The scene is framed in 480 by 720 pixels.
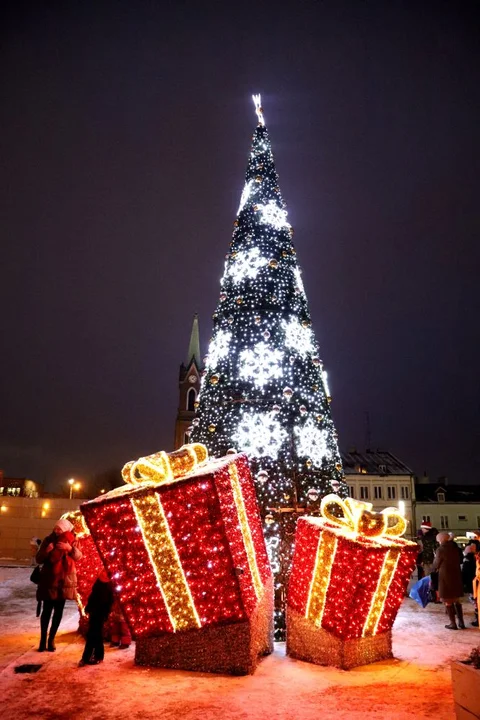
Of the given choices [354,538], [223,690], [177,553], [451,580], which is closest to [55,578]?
[177,553]

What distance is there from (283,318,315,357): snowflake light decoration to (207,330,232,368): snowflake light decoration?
1.05 metres

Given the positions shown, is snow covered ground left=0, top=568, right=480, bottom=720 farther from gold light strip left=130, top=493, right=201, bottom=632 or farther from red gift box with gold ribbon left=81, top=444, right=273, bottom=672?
gold light strip left=130, top=493, right=201, bottom=632

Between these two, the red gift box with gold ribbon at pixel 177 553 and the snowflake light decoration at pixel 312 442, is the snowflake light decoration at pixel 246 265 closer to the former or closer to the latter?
the snowflake light decoration at pixel 312 442

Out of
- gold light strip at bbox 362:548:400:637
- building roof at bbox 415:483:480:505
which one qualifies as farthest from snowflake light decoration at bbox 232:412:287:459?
building roof at bbox 415:483:480:505

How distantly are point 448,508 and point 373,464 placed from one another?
Answer: 29.4 feet

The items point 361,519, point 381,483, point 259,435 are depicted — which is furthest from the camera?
point 381,483

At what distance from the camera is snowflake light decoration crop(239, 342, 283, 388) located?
8078 millimetres

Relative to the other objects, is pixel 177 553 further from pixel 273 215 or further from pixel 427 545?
pixel 427 545

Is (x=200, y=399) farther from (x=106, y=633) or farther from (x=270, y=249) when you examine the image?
(x=106, y=633)

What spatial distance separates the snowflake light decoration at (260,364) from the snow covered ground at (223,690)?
13.3 feet

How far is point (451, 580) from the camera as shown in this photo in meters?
8.18

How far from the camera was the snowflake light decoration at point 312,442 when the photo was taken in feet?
25.5

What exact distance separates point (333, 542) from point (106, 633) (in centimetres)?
363

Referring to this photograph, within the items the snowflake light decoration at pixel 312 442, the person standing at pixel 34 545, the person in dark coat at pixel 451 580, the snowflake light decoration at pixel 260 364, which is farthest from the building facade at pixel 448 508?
the snowflake light decoration at pixel 260 364
